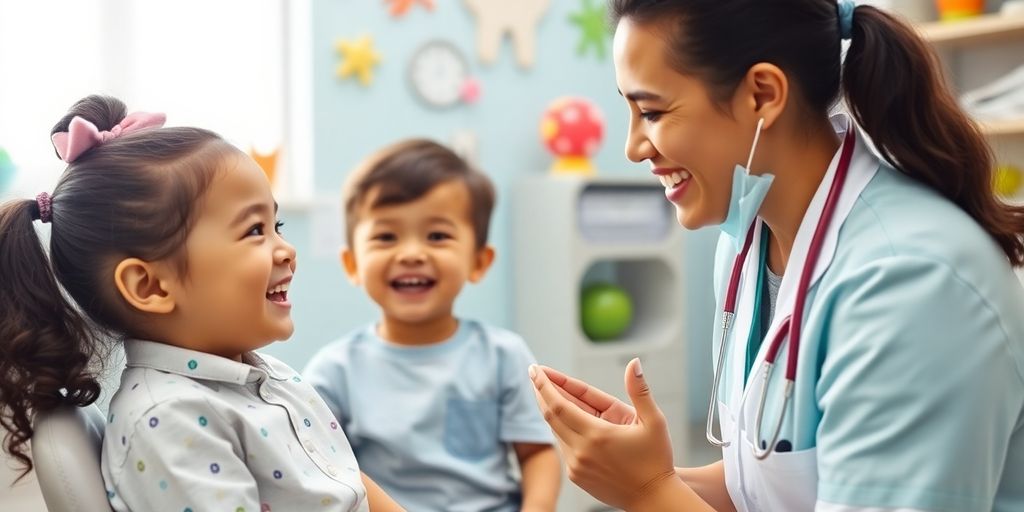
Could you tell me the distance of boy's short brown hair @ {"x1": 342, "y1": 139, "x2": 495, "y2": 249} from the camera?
177 cm

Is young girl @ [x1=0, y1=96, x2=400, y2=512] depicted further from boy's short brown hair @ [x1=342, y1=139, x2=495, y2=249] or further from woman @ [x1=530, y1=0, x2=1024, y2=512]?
boy's short brown hair @ [x1=342, y1=139, x2=495, y2=249]

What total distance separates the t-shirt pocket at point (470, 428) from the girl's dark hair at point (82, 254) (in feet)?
2.20

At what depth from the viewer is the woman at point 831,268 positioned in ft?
3.29

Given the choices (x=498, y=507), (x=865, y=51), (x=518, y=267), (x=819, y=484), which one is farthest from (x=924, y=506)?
(x=518, y=267)

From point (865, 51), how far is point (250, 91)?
7.45 ft

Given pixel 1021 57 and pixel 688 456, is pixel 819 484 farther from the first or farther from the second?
pixel 688 456

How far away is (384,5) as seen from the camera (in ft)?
10.6

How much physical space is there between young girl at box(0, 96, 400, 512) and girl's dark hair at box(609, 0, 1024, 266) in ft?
1.83

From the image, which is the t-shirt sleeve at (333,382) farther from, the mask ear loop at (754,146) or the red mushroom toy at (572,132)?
the red mushroom toy at (572,132)

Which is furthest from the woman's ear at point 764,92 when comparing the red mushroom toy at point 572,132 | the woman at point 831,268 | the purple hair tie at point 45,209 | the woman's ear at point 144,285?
the red mushroom toy at point 572,132

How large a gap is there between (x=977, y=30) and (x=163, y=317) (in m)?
2.55

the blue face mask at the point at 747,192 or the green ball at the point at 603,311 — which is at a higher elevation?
the blue face mask at the point at 747,192

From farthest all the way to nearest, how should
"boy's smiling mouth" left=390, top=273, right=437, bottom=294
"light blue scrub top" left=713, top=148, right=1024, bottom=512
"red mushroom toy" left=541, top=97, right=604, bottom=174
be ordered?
"red mushroom toy" left=541, top=97, right=604, bottom=174
"boy's smiling mouth" left=390, top=273, right=437, bottom=294
"light blue scrub top" left=713, top=148, right=1024, bottom=512

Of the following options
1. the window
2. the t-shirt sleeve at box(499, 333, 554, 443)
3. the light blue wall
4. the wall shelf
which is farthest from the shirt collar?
the wall shelf
